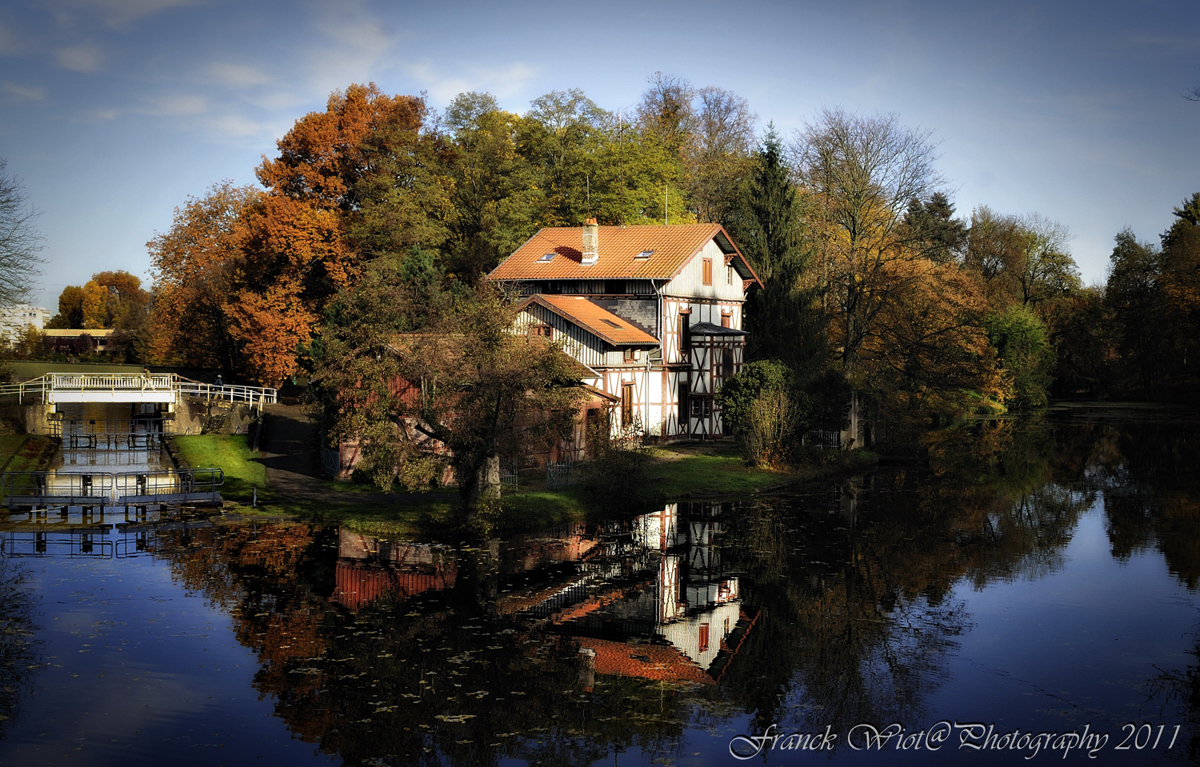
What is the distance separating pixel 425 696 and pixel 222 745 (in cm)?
262

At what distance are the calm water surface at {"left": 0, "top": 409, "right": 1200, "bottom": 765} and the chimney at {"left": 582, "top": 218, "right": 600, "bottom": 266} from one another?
17534 mm

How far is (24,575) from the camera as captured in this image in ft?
60.6

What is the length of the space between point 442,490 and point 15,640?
1328 centimetres

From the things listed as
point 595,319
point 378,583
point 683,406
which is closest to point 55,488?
point 378,583

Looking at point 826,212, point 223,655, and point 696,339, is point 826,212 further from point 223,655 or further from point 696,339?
point 223,655

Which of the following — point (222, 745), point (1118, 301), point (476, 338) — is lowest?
point (222, 745)

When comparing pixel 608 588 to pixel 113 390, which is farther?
pixel 113 390

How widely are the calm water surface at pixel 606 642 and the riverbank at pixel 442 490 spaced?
103cm

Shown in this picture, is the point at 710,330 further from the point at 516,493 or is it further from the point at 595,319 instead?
the point at 516,493

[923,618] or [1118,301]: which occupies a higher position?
[1118,301]

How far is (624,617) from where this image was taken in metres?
16.7

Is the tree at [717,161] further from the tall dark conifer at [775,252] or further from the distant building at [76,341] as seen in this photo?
the distant building at [76,341]

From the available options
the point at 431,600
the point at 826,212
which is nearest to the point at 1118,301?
the point at 826,212

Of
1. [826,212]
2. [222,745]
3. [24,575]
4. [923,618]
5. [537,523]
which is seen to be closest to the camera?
[222,745]
